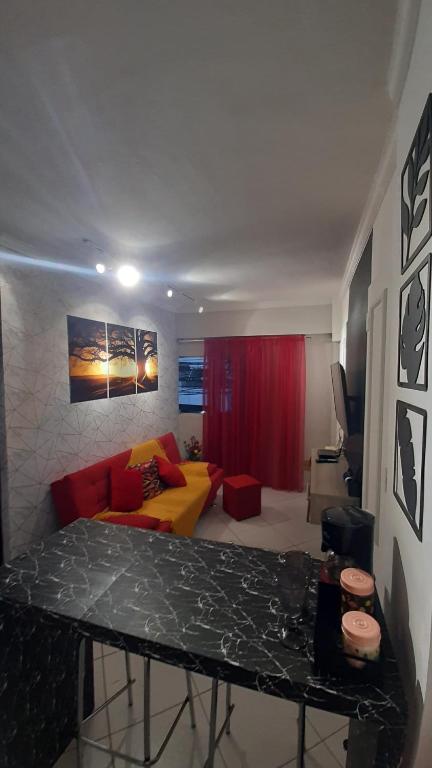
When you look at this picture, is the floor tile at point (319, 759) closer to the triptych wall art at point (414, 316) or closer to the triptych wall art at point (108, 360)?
the triptych wall art at point (414, 316)

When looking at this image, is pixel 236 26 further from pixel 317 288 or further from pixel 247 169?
pixel 317 288

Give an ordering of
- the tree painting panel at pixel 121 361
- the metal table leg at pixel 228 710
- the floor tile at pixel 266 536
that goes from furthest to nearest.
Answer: the tree painting panel at pixel 121 361, the floor tile at pixel 266 536, the metal table leg at pixel 228 710

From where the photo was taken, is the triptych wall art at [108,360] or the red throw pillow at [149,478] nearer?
the triptych wall art at [108,360]

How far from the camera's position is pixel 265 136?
127 centimetres

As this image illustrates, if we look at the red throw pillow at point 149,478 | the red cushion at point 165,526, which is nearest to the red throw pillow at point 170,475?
the red throw pillow at point 149,478

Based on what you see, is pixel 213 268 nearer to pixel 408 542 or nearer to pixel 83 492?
pixel 83 492

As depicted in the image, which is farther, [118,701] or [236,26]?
[118,701]

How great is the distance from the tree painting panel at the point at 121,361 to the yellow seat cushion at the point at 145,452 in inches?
25.3

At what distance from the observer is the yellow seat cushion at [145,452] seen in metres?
3.62

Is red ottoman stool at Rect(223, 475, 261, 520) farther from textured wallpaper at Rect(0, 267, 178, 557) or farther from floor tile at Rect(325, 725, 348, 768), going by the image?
floor tile at Rect(325, 725, 348, 768)

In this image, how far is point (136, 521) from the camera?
2619 mm

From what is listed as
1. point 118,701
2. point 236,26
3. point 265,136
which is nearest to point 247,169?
point 265,136

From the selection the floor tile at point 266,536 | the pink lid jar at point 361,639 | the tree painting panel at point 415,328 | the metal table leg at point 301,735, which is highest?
the tree painting panel at point 415,328

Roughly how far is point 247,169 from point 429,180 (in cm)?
102
